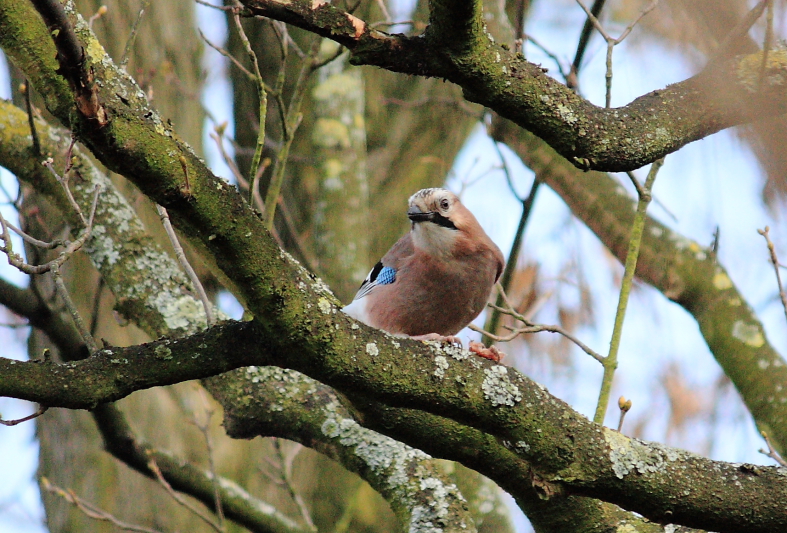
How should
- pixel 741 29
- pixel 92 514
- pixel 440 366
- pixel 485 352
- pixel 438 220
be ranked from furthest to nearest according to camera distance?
pixel 92 514 < pixel 438 220 < pixel 485 352 < pixel 440 366 < pixel 741 29

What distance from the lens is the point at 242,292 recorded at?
240cm

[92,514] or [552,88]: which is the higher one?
[552,88]

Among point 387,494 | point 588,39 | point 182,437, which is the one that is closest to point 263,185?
point 182,437

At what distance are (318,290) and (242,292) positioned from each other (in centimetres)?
32

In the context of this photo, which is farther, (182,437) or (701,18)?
(182,437)

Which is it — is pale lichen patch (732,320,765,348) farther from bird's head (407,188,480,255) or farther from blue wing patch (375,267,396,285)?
blue wing patch (375,267,396,285)

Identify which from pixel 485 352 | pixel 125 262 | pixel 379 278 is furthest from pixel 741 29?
pixel 125 262

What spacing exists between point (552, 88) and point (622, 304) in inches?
65.1

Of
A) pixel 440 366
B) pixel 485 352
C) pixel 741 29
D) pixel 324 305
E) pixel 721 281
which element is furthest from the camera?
pixel 721 281

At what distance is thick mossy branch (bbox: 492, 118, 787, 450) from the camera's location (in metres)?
4.74

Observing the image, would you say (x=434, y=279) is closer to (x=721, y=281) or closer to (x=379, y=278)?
(x=379, y=278)

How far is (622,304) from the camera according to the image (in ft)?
13.5

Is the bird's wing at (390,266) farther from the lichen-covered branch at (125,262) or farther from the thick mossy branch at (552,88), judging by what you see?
the thick mossy branch at (552,88)

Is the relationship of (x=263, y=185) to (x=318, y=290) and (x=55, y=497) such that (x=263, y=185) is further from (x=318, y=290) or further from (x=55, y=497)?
(x=318, y=290)
